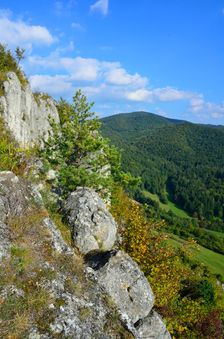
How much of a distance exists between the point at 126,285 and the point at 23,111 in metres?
28.3

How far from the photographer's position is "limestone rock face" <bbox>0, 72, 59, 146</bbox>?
103 ft

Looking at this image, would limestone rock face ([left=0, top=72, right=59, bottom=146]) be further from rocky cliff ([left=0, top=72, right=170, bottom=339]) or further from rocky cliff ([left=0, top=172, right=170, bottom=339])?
rocky cliff ([left=0, top=172, right=170, bottom=339])

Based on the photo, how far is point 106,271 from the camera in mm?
11766

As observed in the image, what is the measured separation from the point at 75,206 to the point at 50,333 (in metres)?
6.50

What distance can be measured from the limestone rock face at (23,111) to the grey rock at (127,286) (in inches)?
695

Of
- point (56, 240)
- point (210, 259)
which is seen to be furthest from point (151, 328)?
point (210, 259)

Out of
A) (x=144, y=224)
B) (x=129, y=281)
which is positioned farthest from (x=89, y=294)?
(x=144, y=224)

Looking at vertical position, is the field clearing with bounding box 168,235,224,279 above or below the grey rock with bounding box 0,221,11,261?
below

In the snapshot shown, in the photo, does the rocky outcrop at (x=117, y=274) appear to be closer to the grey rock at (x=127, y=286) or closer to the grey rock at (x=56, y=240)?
the grey rock at (x=127, y=286)

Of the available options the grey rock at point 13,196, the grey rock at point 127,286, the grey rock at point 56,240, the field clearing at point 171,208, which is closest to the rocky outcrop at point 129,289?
the grey rock at point 127,286

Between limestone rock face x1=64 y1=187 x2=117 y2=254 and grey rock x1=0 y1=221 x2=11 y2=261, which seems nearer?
grey rock x1=0 y1=221 x2=11 y2=261

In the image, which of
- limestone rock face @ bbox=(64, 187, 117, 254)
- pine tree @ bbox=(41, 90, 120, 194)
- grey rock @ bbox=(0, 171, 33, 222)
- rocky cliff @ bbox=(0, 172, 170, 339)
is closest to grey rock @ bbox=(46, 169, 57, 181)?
pine tree @ bbox=(41, 90, 120, 194)

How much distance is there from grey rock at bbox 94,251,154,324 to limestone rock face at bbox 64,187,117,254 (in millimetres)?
1533

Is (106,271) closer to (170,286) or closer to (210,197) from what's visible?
(170,286)
